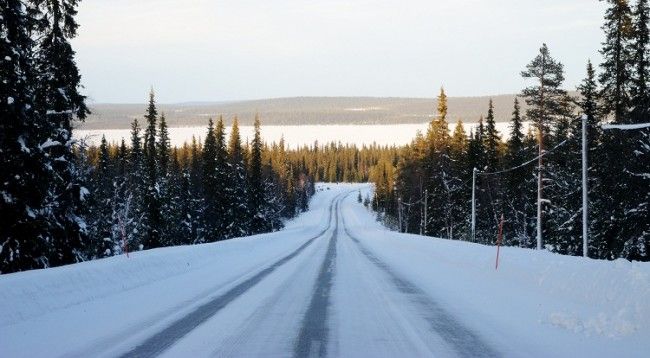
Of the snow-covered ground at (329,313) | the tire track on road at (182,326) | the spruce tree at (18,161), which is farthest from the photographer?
the spruce tree at (18,161)

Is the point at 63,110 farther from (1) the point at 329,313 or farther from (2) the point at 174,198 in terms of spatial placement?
(2) the point at 174,198

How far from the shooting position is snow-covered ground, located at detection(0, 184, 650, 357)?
7086 mm

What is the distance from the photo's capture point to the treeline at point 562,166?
31938mm

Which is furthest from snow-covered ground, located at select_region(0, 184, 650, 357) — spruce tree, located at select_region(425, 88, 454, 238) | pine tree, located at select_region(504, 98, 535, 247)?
spruce tree, located at select_region(425, 88, 454, 238)

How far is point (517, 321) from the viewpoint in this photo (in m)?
9.19

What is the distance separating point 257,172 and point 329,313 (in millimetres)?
A: 69307

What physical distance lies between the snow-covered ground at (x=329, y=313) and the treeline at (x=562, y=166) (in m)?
20.2

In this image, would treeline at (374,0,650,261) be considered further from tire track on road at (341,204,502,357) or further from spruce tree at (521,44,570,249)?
tire track on road at (341,204,502,357)

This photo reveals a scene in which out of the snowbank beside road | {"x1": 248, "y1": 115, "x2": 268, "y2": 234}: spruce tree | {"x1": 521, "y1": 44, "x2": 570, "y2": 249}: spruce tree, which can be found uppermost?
{"x1": 521, "y1": 44, "x2": 570, "y2": 249}: spruce tree

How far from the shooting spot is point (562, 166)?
162 feet

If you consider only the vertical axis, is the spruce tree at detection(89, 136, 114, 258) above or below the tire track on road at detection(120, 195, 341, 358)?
below

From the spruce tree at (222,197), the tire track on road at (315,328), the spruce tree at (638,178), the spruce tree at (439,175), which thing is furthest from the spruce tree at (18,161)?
the spruce tree at (439,175)

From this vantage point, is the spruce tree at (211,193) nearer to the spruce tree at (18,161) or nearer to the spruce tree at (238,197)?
the spruce tree at (238,197)

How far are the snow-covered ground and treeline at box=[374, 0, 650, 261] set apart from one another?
2016 centimetres
